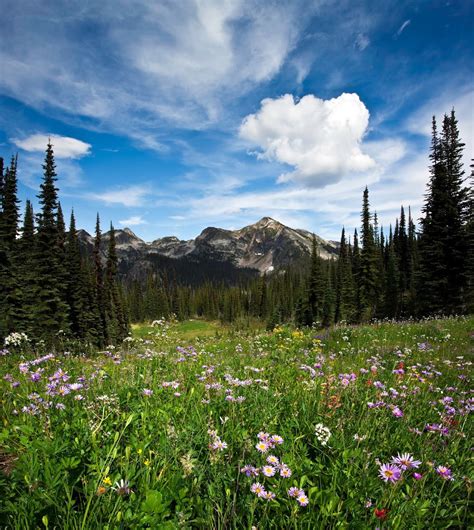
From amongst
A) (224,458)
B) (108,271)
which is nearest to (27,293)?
(108,271)

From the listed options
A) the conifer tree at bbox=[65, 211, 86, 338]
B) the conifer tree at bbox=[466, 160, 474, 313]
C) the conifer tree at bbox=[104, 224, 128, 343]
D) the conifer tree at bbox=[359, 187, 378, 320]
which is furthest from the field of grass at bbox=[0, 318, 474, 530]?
the conifer tree at bbox=[104, 224, 128, 343]

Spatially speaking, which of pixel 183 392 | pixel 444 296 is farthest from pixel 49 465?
pixel 444 296

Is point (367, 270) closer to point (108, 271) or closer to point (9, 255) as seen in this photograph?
point (108, 271)

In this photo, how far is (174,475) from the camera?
2.23 m

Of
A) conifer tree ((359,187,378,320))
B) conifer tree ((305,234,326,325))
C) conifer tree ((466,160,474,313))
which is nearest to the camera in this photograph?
conifer tree ((466,160,474,313))

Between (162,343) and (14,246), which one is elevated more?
(14,246)

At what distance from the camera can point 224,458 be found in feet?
8.95

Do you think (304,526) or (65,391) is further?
(65,391)

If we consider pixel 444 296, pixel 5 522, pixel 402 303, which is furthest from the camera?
pixel 402 303

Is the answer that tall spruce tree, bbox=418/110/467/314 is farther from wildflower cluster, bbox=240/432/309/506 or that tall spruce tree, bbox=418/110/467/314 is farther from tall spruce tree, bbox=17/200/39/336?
tall spruce tree, bbox=17/200/39/336

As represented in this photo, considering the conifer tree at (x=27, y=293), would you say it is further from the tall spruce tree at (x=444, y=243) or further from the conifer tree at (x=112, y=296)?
the tall spruce tree at (x=444, y=243)

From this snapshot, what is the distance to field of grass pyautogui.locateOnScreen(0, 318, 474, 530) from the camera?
1977mm

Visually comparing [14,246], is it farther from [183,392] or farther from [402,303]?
[402,303]

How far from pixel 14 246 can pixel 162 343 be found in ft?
149
